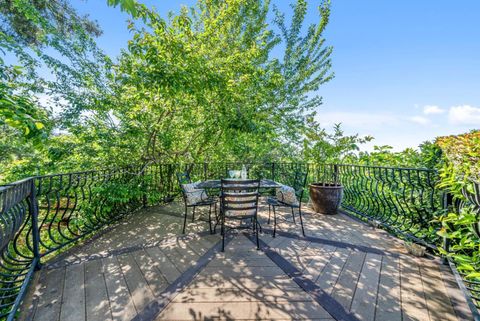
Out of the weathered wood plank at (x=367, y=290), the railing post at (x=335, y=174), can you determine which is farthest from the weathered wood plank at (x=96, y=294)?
the railing post at (x=335, y=174)

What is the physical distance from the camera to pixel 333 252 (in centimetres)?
263

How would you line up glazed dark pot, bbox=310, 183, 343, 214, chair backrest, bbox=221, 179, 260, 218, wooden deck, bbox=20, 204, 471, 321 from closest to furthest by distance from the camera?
wooden deck, bbox=20, 204, 471, 321 → chair backrest, bbox=221, 179, 260, 218 → glazed dark pot, bbox=310, 183, 343, 214

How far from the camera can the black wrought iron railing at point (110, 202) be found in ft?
6.32

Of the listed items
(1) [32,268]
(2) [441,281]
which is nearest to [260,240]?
(2) [441,281]

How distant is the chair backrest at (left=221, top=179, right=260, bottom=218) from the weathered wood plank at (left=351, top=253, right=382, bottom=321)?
4.53 feet

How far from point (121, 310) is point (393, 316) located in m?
2.09

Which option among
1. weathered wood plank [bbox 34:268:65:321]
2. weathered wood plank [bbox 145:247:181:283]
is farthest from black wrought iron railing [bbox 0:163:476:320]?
weathered wood plank [bbox 145:247:181:283]

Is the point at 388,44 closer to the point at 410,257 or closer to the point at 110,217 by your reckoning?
the point at 410,257

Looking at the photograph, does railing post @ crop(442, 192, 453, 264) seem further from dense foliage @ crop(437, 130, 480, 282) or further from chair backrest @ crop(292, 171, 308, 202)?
chair backrest @ crop(292, 171, 308, 202)

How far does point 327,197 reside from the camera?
419 centimetres

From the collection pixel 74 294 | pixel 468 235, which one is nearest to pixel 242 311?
pixel 74 294

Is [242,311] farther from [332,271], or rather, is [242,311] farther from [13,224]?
[13,224]

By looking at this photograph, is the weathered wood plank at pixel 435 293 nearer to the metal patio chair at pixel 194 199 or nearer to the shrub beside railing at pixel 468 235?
the shrub beside railing at pixel 468 235

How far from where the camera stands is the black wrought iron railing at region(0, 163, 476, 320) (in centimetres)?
193
